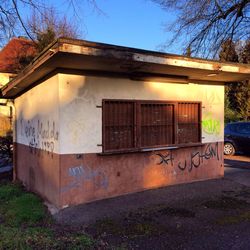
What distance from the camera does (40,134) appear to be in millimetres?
7742

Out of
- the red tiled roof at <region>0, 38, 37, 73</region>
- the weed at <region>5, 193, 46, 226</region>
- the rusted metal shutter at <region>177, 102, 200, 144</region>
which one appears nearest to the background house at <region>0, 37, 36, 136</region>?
the red tiled roof at <region>0, 38, 37, 73</region>

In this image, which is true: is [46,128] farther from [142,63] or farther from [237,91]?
[237,91]

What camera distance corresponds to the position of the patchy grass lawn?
14.7ft

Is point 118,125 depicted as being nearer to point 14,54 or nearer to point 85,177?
point 85,177

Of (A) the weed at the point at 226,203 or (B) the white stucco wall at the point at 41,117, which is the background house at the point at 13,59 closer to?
(B) the white stucco wall at the point at 41,117

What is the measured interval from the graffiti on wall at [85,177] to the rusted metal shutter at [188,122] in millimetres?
2378

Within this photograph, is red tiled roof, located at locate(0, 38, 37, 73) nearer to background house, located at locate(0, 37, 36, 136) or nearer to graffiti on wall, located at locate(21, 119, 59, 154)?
background house, located at locate(0, 37, 36, 136)

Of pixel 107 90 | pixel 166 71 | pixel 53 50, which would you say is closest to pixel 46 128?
Result: pixel 107 90

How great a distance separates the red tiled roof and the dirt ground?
796 inches

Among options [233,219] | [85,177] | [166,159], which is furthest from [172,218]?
[166,159]

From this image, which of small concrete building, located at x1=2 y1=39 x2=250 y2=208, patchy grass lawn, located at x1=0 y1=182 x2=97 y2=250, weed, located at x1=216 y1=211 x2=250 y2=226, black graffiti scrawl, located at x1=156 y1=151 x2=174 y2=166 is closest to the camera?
patchy grass lawn, located at x1=0 y1=182 x2=97 y2=250

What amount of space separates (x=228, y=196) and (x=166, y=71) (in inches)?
126

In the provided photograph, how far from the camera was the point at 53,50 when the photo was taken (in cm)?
514

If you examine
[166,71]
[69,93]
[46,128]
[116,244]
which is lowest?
[116,244]
